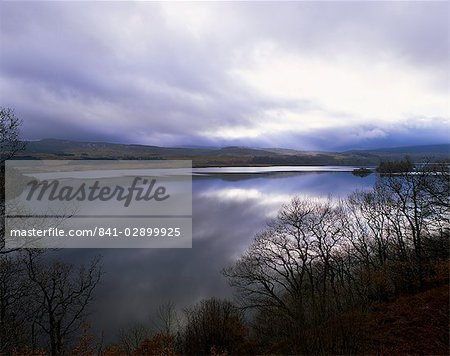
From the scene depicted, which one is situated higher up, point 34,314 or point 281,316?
point 281,316

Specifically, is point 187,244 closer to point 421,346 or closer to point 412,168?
point 421,346

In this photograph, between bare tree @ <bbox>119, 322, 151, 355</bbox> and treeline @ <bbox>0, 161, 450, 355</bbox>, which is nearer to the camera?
treeline @ <bbox>0, 161, 450, 355</bbox>

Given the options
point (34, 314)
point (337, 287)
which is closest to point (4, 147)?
point (34, 314)

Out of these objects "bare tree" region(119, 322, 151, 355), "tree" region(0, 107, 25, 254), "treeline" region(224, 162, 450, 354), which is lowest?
"bare tree" region(119, 322, 151, 355)

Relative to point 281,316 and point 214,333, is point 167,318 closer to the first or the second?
point 214,333

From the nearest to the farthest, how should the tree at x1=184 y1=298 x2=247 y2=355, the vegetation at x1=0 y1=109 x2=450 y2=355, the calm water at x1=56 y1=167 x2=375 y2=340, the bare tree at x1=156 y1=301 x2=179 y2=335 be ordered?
the vegetation at x1=0 y1=109 x2=450 y2=355, the tree at x1=184 y1=298 x2=247 y2=355, the bare tree at x1=156 y1=301 x2=179 y2=335, the calm water at x1=56 y1=167 x2=375 y2=340

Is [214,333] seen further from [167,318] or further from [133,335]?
[133,335]

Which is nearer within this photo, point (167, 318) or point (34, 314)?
point (34, 314)

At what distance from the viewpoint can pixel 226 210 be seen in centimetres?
4494

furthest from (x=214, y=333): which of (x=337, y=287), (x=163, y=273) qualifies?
(x=163, y=273)

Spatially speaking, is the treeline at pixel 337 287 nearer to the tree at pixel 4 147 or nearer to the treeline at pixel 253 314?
the treeline at pixel 253 314

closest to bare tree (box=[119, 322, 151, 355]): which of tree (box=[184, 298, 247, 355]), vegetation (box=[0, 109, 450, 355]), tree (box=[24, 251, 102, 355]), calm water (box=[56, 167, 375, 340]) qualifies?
vegetation (box=[0, 109, 450, 355])

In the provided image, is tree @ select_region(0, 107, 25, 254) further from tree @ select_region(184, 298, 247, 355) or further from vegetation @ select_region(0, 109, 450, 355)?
tree @ select_region(184, 298, 247, 355)

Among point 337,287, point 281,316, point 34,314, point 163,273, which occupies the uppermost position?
point 337,287
